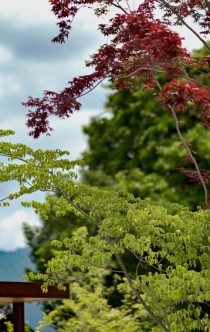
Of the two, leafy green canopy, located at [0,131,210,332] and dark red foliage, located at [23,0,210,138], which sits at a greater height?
dark red foliage, located at [23,0,210,138]

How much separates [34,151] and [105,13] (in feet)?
6.71

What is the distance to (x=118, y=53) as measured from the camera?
8.85m

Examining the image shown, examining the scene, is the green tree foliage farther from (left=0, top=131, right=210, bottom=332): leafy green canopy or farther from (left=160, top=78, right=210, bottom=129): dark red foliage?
(left=160, top=78, right=210, bottom=129): dark red foliage

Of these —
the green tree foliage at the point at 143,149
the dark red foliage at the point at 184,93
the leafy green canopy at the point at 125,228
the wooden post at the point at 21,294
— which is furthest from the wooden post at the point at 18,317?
the green tree foliage at the point at 143,149

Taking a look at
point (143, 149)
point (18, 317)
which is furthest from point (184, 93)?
point (143, 149)

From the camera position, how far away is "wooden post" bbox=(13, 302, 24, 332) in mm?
10336

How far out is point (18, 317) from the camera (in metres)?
10.4

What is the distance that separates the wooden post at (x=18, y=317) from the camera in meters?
10.3

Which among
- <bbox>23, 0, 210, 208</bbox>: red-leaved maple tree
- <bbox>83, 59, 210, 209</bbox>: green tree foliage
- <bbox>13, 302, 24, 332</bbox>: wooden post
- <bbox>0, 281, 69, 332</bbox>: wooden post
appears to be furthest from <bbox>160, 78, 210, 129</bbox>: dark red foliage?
<bbox>83, 59, 210, 209</bbox>: green tree foliage

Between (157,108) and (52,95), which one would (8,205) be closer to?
(52,95)

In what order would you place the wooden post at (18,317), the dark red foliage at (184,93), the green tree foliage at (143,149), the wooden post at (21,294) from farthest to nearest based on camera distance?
the green tree foliage at (143,149) → the wooden post at (18,317) → the wooden post at (21,294) → the dark red foliage at (184,93)

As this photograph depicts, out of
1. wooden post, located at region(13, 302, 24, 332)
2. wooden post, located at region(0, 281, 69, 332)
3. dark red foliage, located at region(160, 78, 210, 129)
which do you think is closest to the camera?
dark red foliage, located at region(160, 78, 210, 129)

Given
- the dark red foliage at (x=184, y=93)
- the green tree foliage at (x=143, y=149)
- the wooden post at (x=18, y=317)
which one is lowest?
the wooden post at (x=18, y=317)

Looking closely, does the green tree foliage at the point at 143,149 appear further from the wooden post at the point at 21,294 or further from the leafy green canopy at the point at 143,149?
the wooden post at the point at 21,294
